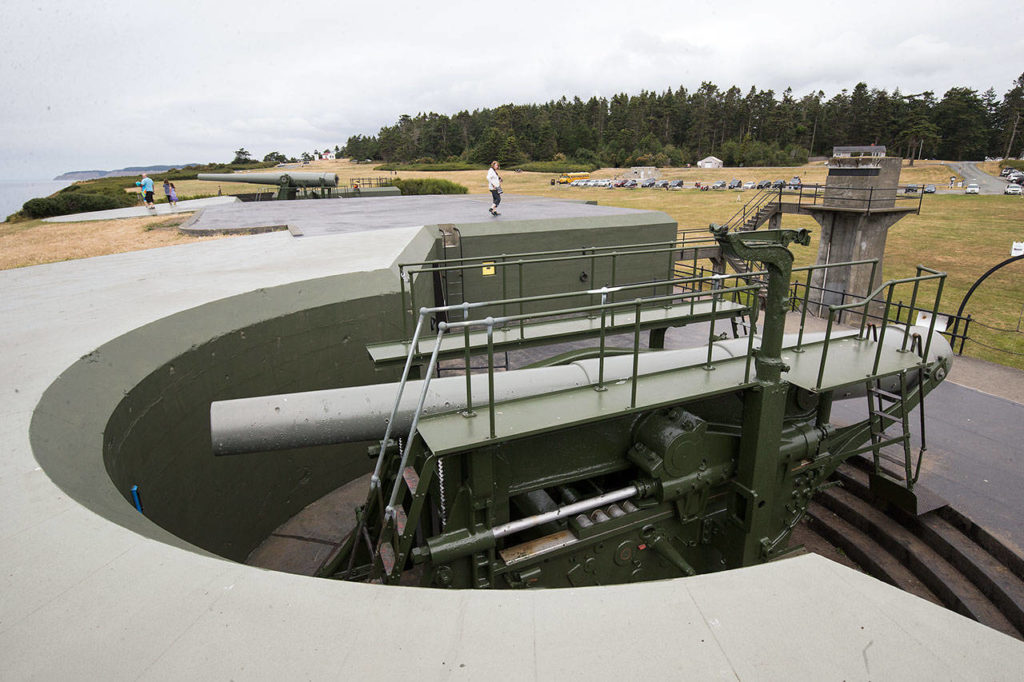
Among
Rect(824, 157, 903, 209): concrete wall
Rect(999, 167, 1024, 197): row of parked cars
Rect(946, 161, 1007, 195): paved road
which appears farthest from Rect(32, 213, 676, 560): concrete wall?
Rect(946, 161, 1007, 195): paved road

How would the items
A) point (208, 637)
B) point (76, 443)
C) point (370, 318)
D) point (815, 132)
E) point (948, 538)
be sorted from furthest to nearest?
point (815, 132) → point (370, 318) → point (948, 538) → point (76, 443) → point (208, 637)

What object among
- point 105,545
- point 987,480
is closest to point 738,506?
point 987,480

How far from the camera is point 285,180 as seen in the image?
2348 centimetres

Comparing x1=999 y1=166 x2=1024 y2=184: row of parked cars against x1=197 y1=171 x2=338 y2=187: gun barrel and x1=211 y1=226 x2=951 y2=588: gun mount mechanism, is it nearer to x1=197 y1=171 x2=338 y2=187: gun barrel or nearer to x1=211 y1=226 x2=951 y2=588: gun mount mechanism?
x1=197 y1=171 x2=338 y2=187: gun barrel

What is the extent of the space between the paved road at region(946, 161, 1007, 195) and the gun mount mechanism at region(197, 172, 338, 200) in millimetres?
50012

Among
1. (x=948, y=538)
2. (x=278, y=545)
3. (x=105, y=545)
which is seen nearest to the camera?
(x=105, y=545)

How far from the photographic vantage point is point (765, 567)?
2988mm

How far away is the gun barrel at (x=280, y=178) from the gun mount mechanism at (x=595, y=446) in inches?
810

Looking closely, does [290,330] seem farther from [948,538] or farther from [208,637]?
[948,538]

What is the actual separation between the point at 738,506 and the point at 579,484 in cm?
154

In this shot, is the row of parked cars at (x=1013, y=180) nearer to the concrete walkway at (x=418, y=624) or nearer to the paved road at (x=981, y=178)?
the paved road at (x=981, y=178)

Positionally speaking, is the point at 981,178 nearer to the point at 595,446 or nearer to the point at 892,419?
the point at 892,419

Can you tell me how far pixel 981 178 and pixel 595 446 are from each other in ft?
225

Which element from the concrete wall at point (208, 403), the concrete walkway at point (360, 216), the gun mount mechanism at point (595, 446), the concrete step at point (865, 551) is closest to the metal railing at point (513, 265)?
the concrete wall at point (208, 403)
